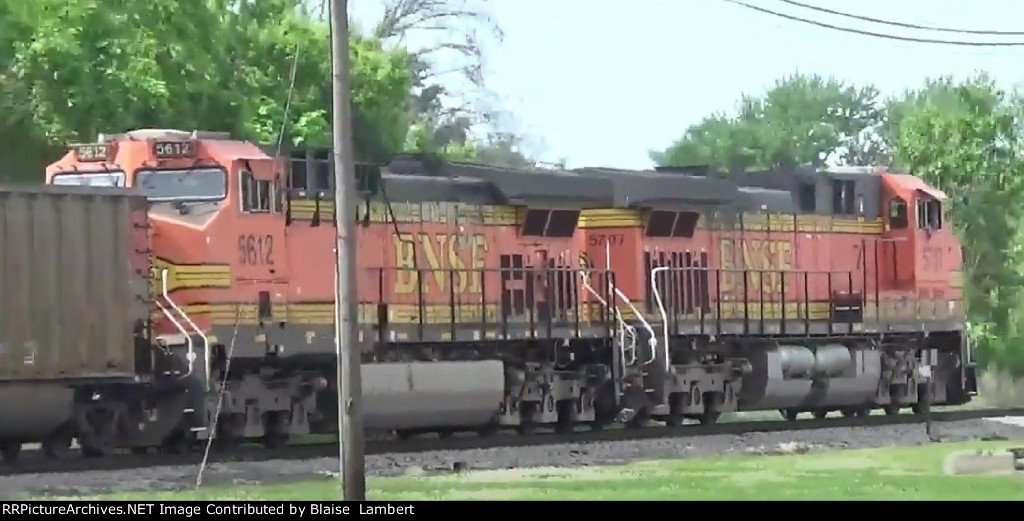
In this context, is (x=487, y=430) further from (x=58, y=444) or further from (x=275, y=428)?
(x=58, y=444)

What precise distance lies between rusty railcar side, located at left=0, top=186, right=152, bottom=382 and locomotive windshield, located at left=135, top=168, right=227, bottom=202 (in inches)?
25.8

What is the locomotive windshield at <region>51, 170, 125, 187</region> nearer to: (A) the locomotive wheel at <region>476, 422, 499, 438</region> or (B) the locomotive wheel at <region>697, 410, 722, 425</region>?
(A) the locomotive wheel at <region>476, 422, 499, 438</region>

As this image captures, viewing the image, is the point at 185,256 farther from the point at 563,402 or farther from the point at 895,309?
the point at 895,309

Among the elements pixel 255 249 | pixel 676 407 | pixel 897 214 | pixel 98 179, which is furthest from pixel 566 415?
pixel 98 179

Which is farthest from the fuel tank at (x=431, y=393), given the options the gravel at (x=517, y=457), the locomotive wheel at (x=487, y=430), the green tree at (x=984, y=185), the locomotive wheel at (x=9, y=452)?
the green tree at (x=984, y=185)

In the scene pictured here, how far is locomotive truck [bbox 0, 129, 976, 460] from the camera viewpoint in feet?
72.9

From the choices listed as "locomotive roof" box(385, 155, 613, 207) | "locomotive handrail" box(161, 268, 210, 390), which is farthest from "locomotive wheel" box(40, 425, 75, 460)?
"locomotive roof" box(385, 155, 613, 207)

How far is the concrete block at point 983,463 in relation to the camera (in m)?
19.5

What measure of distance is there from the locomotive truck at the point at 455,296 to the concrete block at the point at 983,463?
592 centimetres

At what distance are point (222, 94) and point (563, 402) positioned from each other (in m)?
9.15

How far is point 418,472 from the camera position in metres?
20.8

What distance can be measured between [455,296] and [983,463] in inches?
347

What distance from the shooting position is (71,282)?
22000 millimetres
